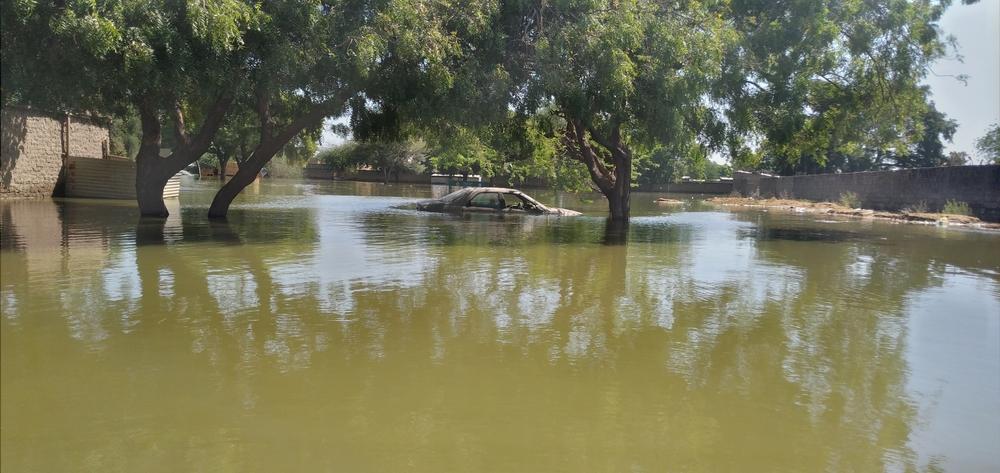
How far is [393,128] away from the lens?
62.7 ft

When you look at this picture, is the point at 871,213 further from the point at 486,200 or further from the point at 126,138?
the point at 126,138

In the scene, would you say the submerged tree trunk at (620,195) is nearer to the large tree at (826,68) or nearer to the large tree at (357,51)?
the large tree at (826,68)

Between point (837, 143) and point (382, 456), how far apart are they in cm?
2206

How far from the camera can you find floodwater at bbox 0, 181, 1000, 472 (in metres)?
3.83

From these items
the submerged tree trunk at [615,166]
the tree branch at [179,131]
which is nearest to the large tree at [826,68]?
the submerged tree trunk at [615,166]

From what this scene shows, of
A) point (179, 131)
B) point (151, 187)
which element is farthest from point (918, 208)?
point (151, 187)

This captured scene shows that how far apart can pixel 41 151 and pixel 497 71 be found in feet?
51.7

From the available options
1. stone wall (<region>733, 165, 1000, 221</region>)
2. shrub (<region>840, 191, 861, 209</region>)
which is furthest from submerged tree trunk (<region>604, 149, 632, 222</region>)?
shrub (<region>840, 191, 861, 209</region>)

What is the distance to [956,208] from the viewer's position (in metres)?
25.1

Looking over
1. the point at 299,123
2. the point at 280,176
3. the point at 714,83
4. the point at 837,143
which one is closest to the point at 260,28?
the point at 299,123

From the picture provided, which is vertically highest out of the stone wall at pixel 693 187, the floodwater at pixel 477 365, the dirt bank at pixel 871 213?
the stone wall at pixel 693 187

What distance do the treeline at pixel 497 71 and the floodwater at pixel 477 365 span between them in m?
3.30

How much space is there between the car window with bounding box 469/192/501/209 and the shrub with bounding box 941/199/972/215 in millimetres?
16321

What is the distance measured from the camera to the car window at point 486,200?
23.8m
